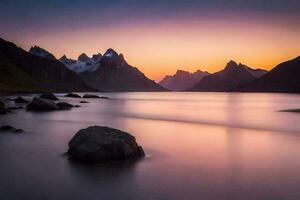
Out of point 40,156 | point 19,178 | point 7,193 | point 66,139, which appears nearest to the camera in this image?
point 7,193

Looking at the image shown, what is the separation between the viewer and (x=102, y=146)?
Answer: 21.3 metres

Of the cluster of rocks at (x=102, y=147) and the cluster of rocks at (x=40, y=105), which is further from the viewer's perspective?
the cluster of rocks at (x=40, y=105)

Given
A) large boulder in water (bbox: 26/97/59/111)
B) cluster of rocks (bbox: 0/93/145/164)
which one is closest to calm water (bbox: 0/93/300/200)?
cluster of rocks (bbox: 0/93/145/164)

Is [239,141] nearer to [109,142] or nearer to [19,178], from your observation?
[109,142]

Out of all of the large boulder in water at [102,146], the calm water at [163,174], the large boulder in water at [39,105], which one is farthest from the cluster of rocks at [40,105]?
the large boulder in water at [102,146]

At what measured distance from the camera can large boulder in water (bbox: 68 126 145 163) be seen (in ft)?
69.8

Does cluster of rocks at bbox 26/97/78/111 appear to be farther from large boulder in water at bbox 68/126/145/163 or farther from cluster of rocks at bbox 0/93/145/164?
large boulder in water at bbox 68/126/145/163

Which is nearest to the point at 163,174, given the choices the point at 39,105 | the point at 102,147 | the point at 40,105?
the point at 102,147

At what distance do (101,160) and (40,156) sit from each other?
197 inches

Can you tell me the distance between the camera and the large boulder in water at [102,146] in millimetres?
21266

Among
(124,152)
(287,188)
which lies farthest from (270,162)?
(124,152)

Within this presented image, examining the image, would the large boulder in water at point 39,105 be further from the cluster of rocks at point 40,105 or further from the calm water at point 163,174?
the calm water at point 163,174

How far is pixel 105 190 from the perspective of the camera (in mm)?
16031

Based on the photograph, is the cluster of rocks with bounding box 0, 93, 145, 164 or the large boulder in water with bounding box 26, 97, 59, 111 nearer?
the cluster of rocks with bounding box 0, 93, 145, 164
